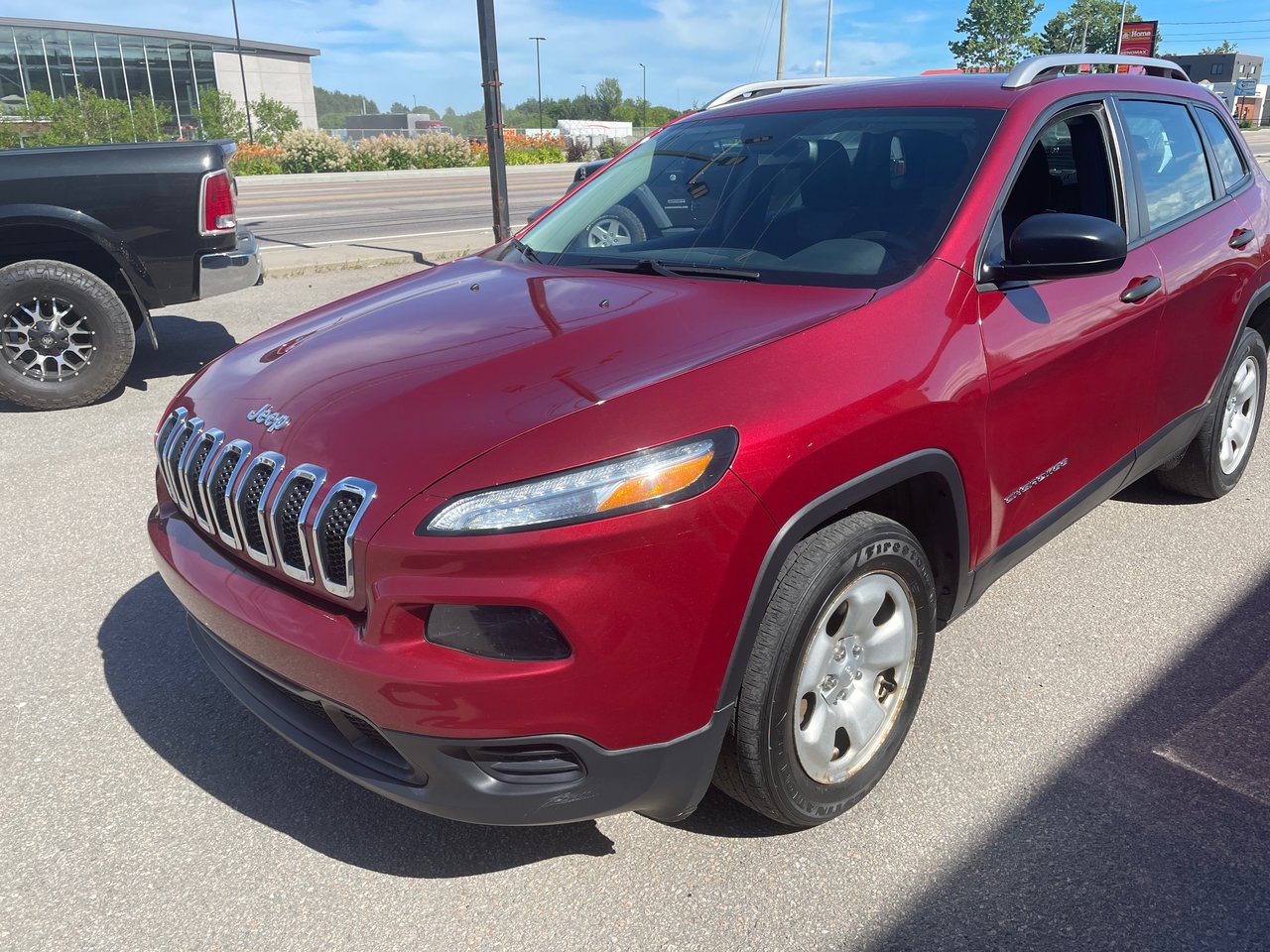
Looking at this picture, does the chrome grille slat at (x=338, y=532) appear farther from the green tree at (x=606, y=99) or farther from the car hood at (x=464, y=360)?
the green tree at (x=606, y=99)

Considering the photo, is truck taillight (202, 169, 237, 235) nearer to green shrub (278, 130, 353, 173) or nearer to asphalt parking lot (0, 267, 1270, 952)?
asphalt parking lot (0, 267, 1270, 952)

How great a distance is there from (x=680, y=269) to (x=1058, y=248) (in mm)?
1004

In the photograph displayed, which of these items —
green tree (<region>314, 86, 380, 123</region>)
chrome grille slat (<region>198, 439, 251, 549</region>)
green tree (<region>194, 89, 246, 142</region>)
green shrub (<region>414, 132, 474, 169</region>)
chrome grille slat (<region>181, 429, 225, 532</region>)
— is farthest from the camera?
green tree (<region>314, 86, 380, 123</region>)

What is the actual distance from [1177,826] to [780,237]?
1.84 m

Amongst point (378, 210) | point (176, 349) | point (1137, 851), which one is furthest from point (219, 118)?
point (1137, 851)

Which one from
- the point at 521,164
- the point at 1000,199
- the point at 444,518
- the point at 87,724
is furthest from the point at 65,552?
the point at 521,164

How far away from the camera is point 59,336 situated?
5816 mm

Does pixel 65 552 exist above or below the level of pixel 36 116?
below

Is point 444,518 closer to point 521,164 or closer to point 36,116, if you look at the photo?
point 36,116

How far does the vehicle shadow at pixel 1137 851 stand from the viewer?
2.09 metres

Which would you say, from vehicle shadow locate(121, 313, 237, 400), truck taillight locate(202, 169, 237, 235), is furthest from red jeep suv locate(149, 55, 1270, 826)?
vehicle shadow locate(121, 313, 237, 400)

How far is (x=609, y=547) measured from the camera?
1794 millimetres

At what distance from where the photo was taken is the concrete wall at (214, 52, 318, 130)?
225 feet

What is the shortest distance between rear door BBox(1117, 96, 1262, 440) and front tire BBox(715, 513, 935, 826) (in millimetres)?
1522
